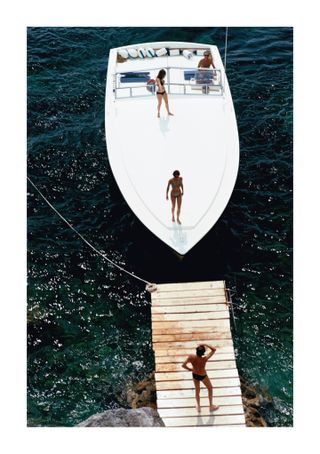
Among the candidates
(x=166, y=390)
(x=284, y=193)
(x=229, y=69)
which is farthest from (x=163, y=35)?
(x=166, y=390)

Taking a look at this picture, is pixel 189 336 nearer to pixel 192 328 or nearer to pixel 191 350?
pixel 192 328

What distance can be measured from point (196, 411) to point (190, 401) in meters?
0.23

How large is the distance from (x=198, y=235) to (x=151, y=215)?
3.95ft

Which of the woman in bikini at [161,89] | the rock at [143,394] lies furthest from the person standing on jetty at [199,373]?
the woman in bikini at [161,89]

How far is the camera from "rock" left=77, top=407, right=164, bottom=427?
38.8ft

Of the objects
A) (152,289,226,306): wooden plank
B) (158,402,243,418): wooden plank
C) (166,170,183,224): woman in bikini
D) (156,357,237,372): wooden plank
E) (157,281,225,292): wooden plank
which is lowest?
(158,402,243,418): wooden plank

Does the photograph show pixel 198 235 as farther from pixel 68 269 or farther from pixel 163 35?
pixel 163 35

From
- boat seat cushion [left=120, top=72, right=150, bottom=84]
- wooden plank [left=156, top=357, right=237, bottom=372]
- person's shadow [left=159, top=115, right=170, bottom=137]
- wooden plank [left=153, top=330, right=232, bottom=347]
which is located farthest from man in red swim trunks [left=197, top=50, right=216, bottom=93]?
wooden plank [left=156, top=357, right=237, bottom=372]

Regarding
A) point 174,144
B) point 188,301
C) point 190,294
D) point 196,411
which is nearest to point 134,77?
point 174,144

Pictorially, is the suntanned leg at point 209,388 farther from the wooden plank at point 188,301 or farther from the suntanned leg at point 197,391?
the wooden plank at point 188,301

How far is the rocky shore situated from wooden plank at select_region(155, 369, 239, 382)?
14.8 inches

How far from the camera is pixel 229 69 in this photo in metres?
20.9

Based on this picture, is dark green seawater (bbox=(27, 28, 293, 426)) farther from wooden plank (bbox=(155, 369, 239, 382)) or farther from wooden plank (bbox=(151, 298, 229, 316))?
wooden plank (bbox=(155, 369, 239, 382))

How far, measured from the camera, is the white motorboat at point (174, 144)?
1473 centimetres
